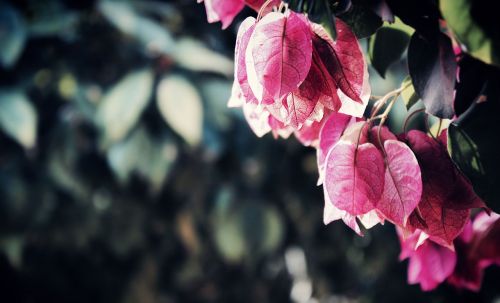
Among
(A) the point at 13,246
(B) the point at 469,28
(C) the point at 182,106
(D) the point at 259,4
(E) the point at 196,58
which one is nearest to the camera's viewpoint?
(B) the point at 469,28

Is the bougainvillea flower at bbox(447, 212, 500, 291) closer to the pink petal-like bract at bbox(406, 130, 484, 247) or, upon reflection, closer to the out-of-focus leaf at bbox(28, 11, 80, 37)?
the pink petal-like bract at bbox(406, 130, 484, 247)

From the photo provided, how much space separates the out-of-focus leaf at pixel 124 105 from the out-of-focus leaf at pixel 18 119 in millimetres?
113

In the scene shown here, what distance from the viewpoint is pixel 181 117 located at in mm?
1124

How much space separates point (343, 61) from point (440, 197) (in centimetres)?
10

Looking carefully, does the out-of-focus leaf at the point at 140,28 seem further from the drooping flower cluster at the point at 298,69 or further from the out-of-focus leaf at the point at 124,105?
the drooping flower cluster at the point at 298,69

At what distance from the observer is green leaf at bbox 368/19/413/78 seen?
526 millimetres

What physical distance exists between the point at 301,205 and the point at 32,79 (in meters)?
0.64

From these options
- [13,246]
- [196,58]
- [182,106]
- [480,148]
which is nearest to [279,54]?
[480,148]

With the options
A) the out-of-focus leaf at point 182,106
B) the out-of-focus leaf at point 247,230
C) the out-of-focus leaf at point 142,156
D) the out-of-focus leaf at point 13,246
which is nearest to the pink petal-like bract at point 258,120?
the out-of-focus leaf at point 182,106

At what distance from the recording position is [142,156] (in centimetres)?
129

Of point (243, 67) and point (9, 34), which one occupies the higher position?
point (243, 67)

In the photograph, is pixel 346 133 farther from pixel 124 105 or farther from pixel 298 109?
pixel 124 105

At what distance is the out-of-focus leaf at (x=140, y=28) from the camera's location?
4.23ft

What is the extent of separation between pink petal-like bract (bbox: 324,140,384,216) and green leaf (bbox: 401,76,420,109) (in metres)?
0.08
